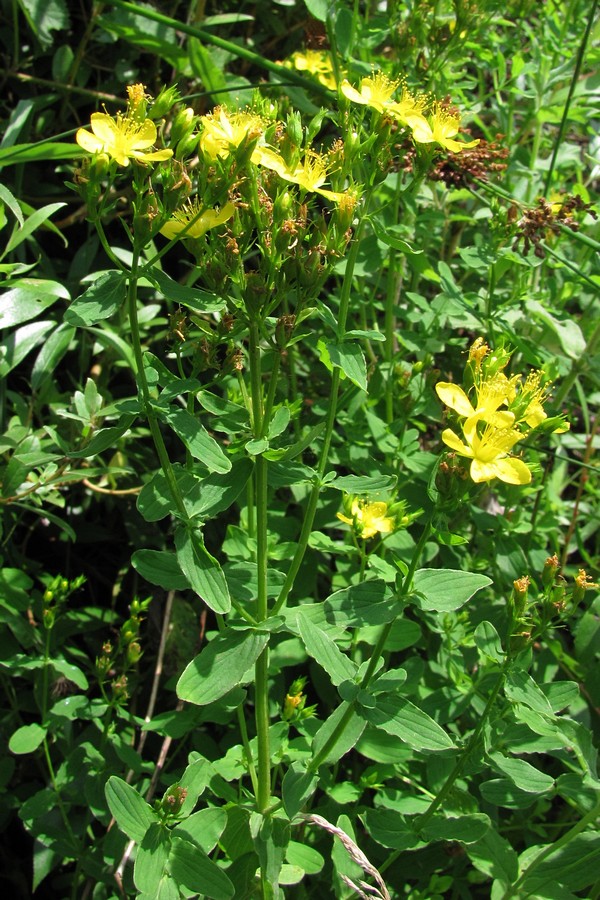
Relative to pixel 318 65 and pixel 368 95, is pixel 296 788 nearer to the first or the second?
pixel 368 95

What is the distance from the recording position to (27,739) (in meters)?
1.87

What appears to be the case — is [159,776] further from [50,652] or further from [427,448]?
[427,448]

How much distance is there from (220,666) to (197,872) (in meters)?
0.37

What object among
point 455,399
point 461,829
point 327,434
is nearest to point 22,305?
point 327,434

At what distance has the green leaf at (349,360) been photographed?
1403 mm

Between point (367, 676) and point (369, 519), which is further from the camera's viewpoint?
point (369, 519)

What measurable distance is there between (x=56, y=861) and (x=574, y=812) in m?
1.27

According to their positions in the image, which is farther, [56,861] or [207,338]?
[56,861]

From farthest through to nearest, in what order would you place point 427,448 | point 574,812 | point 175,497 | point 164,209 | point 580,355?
point 427,448
point 580,355
point 574,812
point 175,497
point 164,209

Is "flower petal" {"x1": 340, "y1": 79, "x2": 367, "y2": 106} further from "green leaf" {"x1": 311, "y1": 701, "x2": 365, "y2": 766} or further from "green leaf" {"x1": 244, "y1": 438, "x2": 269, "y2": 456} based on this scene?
"green leaf" {"x1": 311, "y1": 701, "x2": 365, "y2": 766}

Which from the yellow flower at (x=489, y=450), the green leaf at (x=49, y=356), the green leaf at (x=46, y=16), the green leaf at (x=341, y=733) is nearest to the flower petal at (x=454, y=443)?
the yellow flower at (x=489, y=450)

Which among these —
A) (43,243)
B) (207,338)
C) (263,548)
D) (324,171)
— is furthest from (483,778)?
(43,243)

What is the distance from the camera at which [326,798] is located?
199 cm

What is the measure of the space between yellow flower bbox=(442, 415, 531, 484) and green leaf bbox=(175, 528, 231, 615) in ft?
1.41
